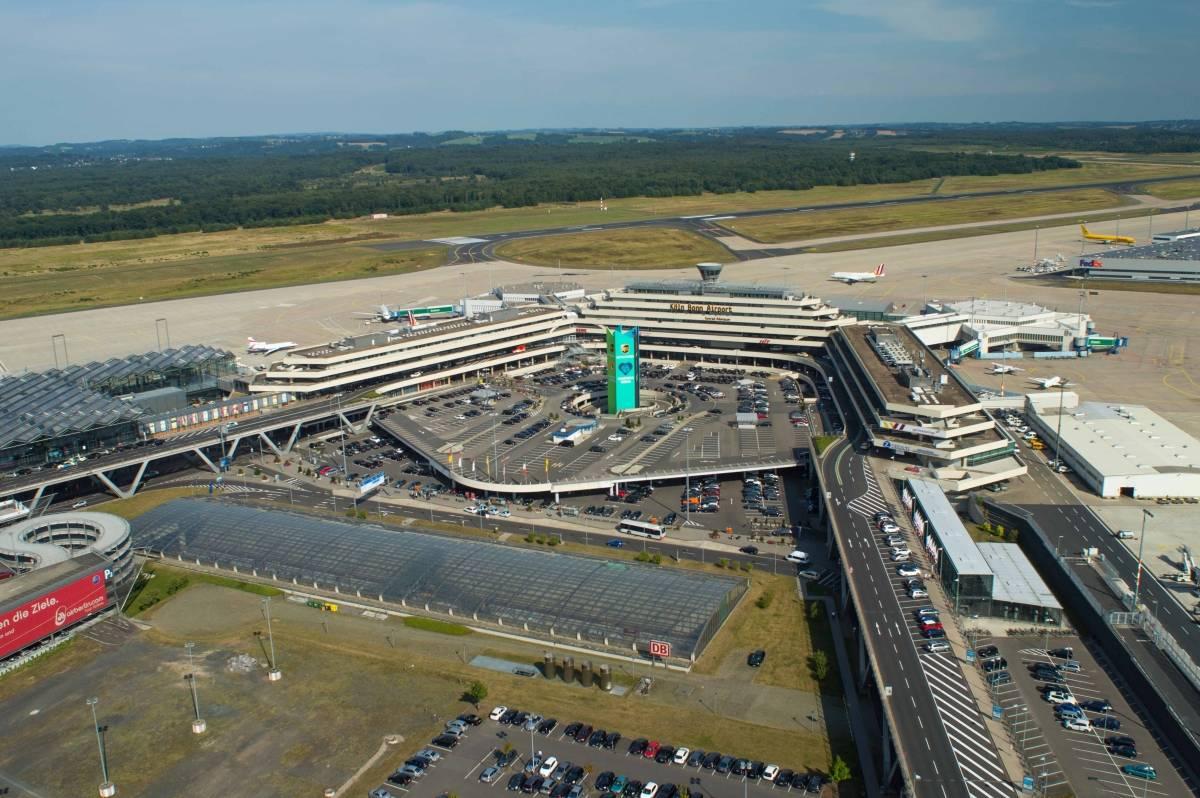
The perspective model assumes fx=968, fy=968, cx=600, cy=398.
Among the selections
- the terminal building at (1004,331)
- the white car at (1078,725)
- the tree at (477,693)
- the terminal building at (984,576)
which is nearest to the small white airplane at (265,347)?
the terminal building at (1004,331)

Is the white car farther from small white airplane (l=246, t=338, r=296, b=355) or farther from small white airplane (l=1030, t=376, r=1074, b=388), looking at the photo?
small white airplane (l=246, t=338, r=296, b=355)

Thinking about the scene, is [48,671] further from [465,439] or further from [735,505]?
[735,505]

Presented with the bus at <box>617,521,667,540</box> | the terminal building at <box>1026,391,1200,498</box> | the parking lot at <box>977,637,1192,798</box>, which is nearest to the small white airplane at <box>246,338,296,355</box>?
the bus at <box>617,521,667,540</box>

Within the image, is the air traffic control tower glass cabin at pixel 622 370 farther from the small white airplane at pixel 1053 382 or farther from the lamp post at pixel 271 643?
the small white airplane at pixel 1053 382

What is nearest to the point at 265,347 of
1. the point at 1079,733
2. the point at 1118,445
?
the point at 1118,445

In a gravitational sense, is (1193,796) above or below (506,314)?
below

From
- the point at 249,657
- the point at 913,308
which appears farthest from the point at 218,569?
the point at 913,308
